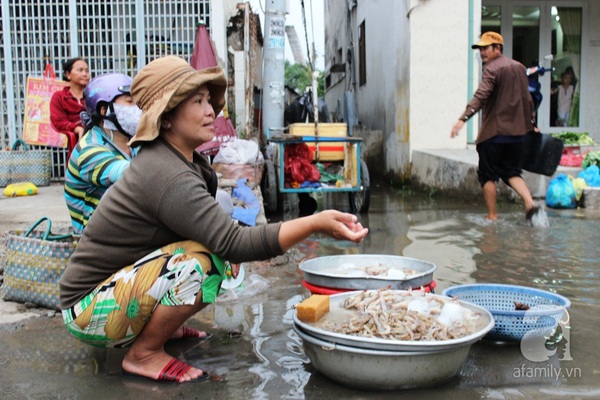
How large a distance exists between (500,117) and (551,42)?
289 inches

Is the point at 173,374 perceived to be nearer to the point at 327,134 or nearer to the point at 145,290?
the point at 145,290

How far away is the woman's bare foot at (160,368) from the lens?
262 centimetres

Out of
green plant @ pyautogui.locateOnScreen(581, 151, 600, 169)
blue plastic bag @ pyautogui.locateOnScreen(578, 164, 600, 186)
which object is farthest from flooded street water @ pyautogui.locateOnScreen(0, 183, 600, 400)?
green plant @ pyautogui.locateOnScreen(581, 151, 600, 169)

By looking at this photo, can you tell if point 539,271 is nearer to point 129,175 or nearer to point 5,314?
point 129,175

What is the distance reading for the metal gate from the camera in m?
8.98

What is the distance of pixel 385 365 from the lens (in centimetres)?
238

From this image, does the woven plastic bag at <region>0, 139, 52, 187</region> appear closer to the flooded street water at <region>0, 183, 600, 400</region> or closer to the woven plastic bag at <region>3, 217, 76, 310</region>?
the flooded street water at <region>0, 183, 600, 400</region>

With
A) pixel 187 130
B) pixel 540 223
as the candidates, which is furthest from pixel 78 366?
pixel 540 223

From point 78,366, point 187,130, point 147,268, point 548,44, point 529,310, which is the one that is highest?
point 548,44

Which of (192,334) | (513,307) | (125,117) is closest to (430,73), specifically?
(513,307)

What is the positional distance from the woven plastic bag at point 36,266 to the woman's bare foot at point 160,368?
0.92m

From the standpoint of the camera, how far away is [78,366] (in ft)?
9.34

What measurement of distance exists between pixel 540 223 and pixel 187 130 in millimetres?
4783

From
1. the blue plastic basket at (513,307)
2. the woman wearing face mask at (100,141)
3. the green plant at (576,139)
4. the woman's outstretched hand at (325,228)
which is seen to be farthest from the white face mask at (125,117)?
the green plant at (576,139)
